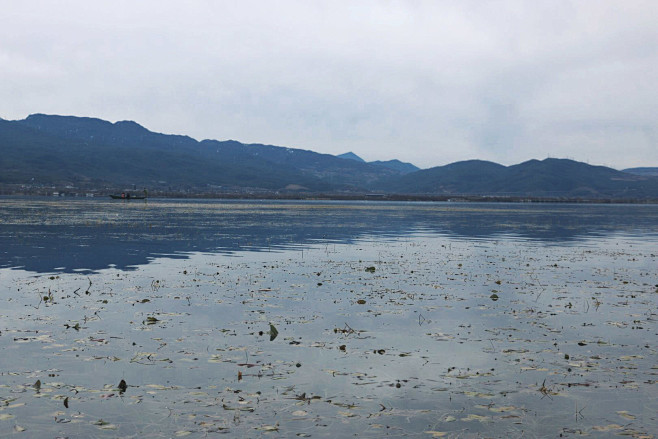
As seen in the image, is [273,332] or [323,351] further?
[273,332]

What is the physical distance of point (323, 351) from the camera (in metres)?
17.3

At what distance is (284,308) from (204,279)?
366 inches

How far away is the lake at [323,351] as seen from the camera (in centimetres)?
1223

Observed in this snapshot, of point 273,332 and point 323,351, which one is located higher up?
point 273,332

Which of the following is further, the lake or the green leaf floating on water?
the green leaf floating on water

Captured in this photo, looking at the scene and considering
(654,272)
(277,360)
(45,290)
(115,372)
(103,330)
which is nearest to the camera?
(115,372)

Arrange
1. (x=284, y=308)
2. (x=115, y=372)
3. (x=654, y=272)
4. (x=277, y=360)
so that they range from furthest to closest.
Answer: (x=654, y=272), (x=284, y=308), (x=277, y=360), (x=115, y=372)

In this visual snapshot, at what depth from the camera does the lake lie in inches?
482

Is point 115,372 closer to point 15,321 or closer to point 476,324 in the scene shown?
point 15,321

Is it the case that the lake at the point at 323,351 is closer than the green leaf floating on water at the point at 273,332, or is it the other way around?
the lake at the point at 323,351

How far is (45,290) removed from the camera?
26812 mm

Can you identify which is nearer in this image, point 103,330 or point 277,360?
point 277,360

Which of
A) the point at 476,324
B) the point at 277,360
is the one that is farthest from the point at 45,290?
the point at 476,324

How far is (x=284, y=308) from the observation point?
23766 mm
